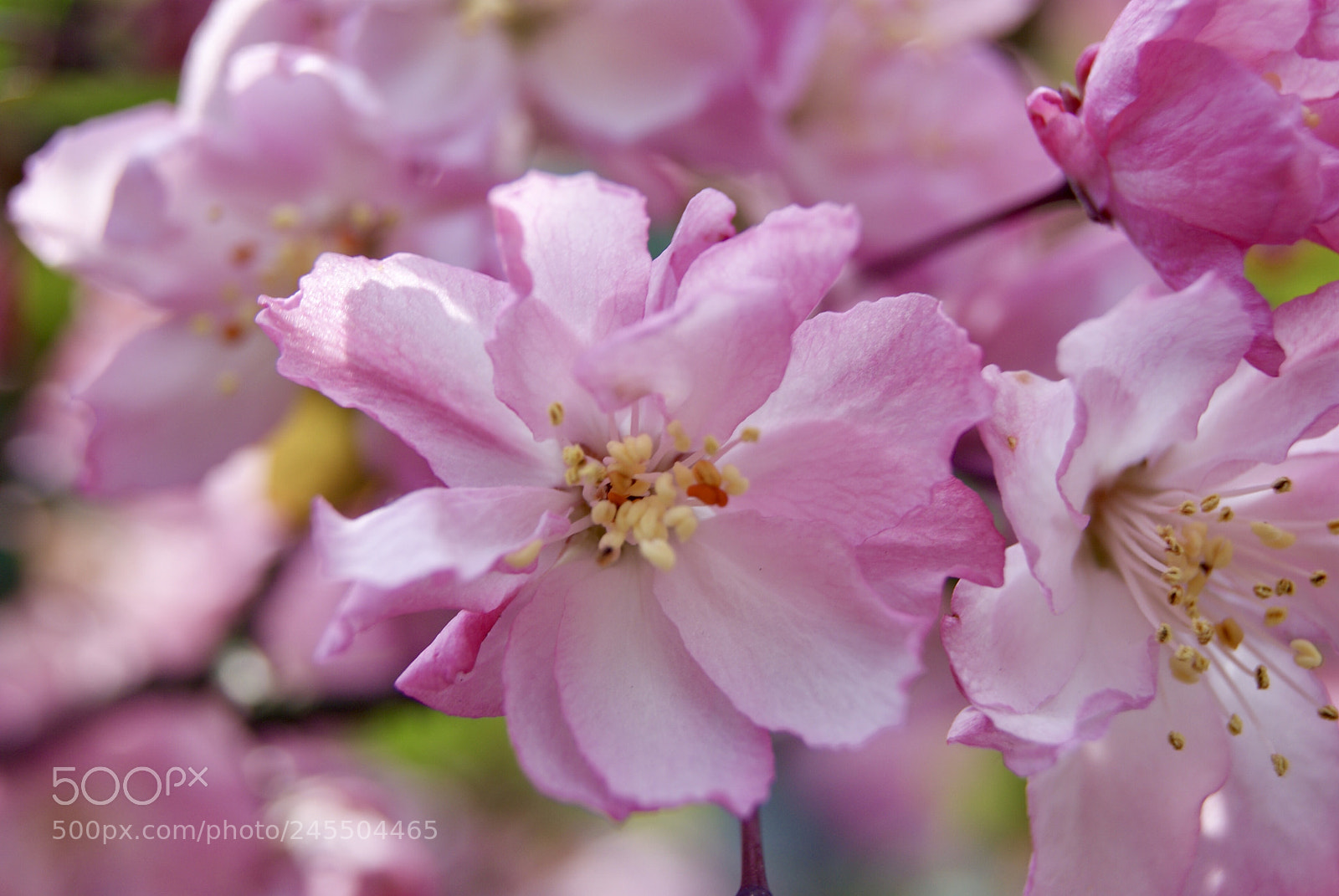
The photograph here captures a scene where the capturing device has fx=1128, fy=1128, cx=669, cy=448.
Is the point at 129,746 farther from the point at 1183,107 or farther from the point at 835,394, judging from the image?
the point at 1183,107

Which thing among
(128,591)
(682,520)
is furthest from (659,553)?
(128,591)

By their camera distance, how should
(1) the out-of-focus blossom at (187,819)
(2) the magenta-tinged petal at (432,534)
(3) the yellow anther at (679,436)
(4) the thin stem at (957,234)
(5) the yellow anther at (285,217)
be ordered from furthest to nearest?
(1) the out-of-focus blossom at (187,819), (5) the yellow anther at (285,217), (4) the thin stem at (957,234), (3) the yellow anther at (679,436), (2) the magenta-tinged petal at (432,534)

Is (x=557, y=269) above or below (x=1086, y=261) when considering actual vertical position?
above

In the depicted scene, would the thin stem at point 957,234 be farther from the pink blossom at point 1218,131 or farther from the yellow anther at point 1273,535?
the yellow anther at point 1273,535

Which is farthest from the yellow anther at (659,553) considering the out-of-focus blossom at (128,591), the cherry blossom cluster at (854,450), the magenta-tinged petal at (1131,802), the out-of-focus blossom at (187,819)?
the out-of-focus blossom at (128,591)

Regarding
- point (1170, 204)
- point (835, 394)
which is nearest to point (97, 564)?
point (835, 394)

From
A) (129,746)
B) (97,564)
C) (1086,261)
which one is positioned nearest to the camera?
(1086,261)

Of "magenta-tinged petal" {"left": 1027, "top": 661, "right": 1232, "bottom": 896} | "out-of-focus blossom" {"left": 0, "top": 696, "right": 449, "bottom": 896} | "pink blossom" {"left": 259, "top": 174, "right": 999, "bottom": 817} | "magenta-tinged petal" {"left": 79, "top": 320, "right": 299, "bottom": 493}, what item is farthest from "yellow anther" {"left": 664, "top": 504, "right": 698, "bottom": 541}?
"out-of-focus blossom" {"left": 0, "top": 696, "right": 449, "bottom": 896}
